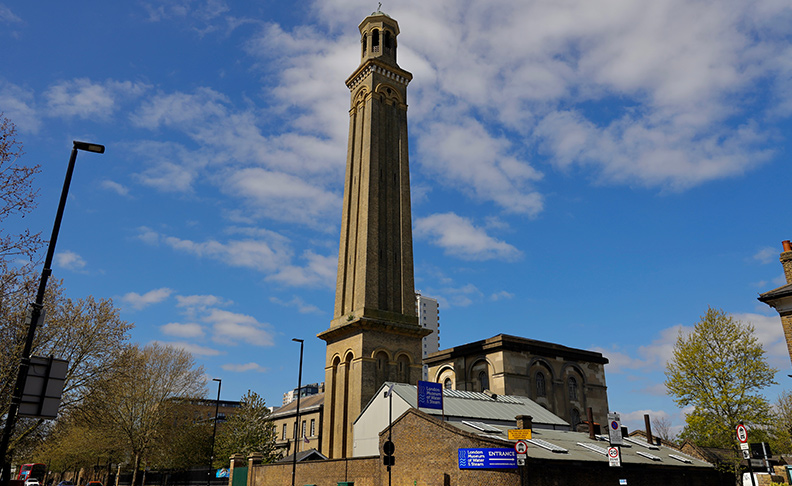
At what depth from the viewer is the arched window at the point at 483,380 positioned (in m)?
51.6

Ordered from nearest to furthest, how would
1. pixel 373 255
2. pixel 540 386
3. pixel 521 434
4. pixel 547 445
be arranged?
1. pixel 521 434
2. pixel 547 445
3. pixel 373 255
4. pixel 540 386

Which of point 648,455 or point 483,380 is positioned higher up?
point 483,380

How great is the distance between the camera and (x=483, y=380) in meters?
52.2

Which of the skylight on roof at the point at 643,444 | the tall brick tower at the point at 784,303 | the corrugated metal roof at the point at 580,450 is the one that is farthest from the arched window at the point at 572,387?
the tall brick tower at the point at 784,303

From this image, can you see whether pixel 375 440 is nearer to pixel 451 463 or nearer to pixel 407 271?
pixel 451 463

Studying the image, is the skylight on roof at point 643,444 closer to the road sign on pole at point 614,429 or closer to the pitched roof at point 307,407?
the road sign on pole at point 614,429

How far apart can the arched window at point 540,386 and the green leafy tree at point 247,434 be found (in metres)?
27.1

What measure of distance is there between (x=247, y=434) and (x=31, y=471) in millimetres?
19629

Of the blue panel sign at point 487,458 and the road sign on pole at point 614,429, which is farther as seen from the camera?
the blue panel sign at point 487,458

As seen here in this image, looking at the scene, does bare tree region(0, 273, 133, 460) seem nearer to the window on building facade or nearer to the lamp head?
the lamp head

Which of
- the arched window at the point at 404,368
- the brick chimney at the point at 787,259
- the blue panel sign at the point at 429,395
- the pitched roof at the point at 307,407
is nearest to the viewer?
the brick chimney at the point at 787,259

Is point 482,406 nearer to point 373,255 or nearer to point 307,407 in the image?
point 373,255

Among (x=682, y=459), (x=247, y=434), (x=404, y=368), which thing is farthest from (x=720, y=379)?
(x=247, y=434)

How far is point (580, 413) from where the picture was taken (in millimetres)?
54031
